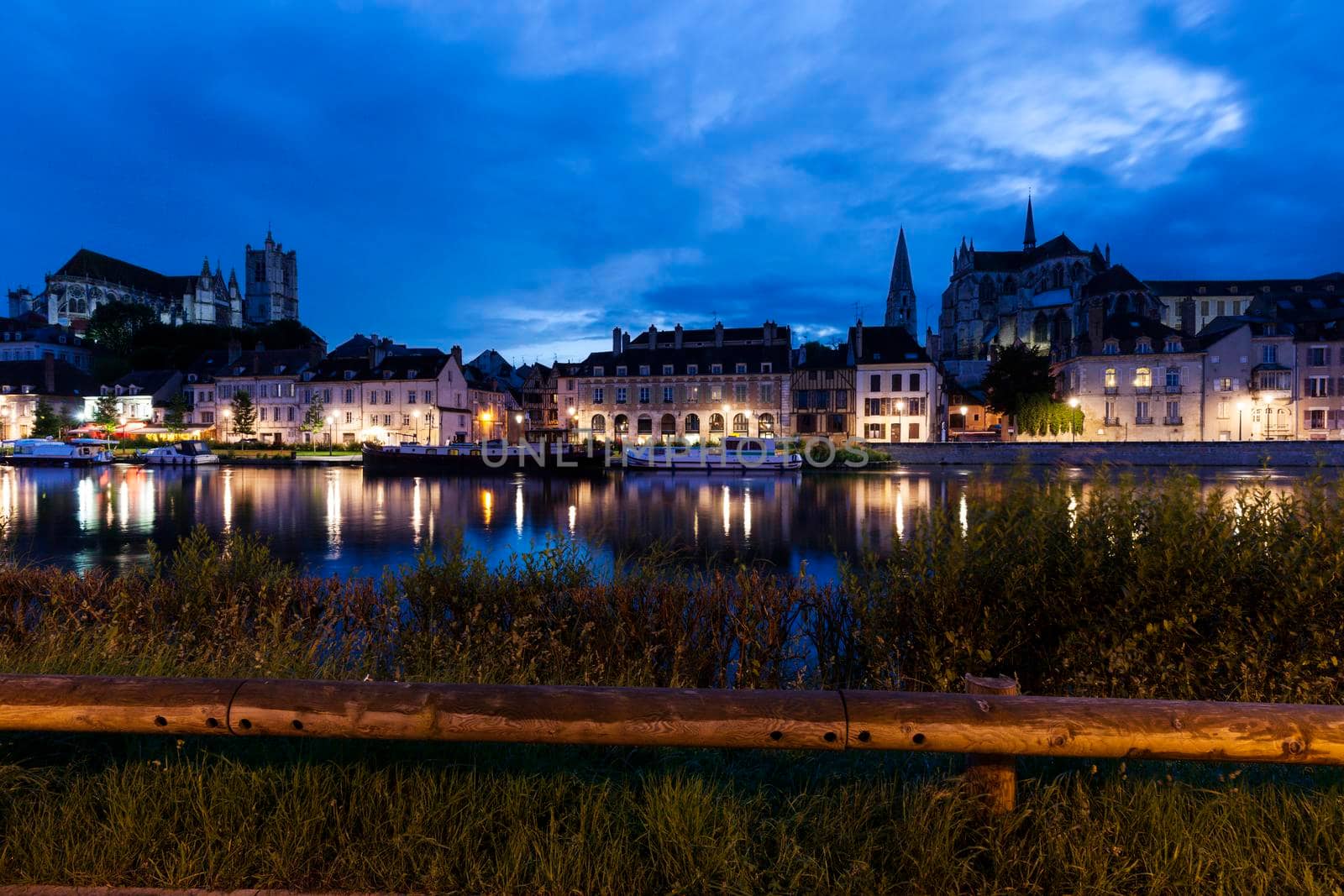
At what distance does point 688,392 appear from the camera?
203ft

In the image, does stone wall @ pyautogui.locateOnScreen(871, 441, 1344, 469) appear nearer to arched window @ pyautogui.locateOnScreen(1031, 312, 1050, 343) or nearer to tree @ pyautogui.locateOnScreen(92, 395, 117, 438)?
arched window @ pyautogui.locateOnScreen(1031, 312, 1050, 343)

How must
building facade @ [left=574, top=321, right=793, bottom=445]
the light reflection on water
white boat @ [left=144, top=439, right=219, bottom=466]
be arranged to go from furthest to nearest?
building facade @ [left=574, top=321, right=793, bottom=445]
white boat @ [left=144, top=439, right=219, bottom=466]
the light reflection on water

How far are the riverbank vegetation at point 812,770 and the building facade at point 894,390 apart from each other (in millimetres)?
54393

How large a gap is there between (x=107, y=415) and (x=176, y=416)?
291 inches

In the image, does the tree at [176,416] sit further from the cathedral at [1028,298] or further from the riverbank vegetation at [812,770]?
the cathedral at [1028,298]

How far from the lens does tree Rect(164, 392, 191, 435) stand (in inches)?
2655

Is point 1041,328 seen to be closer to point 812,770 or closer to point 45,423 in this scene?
point 812,770

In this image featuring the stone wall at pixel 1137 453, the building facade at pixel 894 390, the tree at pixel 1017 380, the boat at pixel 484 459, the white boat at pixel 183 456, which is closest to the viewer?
the boat at pixel 484 459

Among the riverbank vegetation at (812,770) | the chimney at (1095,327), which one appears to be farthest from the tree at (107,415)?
the chimney at (1095,327)

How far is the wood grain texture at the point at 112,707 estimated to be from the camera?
2631 millimetres

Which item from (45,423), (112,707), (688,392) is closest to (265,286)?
(45,423)

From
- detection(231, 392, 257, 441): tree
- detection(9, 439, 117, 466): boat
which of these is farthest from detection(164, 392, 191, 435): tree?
detection(9, 439, 117, 466): boat

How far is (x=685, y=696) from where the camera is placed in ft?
8.45

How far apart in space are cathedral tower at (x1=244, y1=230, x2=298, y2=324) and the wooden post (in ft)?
525
